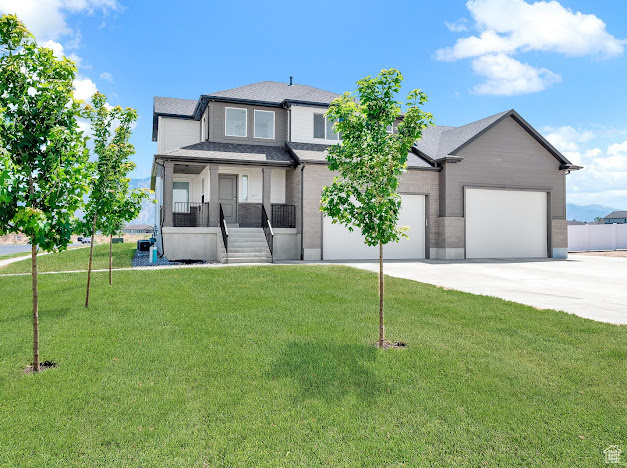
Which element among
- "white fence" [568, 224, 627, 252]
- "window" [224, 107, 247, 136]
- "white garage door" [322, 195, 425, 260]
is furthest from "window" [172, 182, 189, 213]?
"white fence" [568, 224, 627, 252]

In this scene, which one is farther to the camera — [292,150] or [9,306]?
[292,150]

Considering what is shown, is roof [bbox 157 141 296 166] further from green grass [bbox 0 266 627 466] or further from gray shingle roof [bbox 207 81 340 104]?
green grass [bbox 0 266 627 466]

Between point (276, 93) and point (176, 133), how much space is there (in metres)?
5.94

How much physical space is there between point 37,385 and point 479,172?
19989 millimetres

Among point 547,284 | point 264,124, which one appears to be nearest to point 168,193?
point 264,124

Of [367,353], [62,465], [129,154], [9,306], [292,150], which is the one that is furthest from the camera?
[292,150]

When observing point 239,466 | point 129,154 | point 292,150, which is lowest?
point 239,466

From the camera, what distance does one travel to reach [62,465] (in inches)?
121

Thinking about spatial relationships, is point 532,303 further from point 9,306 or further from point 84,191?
point 9,306

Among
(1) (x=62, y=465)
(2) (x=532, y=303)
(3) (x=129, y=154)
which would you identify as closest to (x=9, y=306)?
(3) (x=129, y=154)

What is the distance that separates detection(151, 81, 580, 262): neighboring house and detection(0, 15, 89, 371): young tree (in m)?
11.4

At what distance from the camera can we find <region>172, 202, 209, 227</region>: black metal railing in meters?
18.3

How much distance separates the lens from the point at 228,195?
19.3m

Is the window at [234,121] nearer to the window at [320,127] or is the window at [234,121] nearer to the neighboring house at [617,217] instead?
the window at [320,127]
